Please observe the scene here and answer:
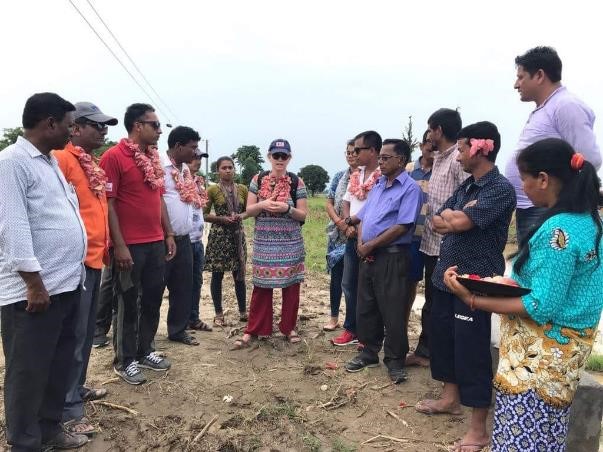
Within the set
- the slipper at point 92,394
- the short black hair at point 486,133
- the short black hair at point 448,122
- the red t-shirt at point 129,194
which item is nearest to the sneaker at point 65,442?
the slipper at point 92,394

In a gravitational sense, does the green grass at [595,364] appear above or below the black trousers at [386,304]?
below

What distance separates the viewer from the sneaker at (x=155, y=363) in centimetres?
416

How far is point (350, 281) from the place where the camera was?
492 cm

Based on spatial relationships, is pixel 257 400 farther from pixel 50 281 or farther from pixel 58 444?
pixel 50 281

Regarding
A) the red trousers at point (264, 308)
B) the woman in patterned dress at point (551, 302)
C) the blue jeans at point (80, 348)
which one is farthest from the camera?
the red trousers at point (264, 308)

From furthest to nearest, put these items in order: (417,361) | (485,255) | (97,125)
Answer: (417,361) < (97,125) < (485,255)

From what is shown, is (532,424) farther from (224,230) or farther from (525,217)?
(224,230)

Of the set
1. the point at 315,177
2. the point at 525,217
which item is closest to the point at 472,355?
the point at 525,217

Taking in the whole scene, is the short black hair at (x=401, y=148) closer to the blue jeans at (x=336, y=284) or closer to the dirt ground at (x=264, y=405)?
the blue jeans at (x=336, y=284)

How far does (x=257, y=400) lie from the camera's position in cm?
371

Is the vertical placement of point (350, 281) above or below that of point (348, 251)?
below

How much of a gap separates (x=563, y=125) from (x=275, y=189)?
2585 mm

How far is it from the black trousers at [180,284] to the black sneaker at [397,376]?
87.7 inches

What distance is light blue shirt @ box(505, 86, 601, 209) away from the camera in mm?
2945
